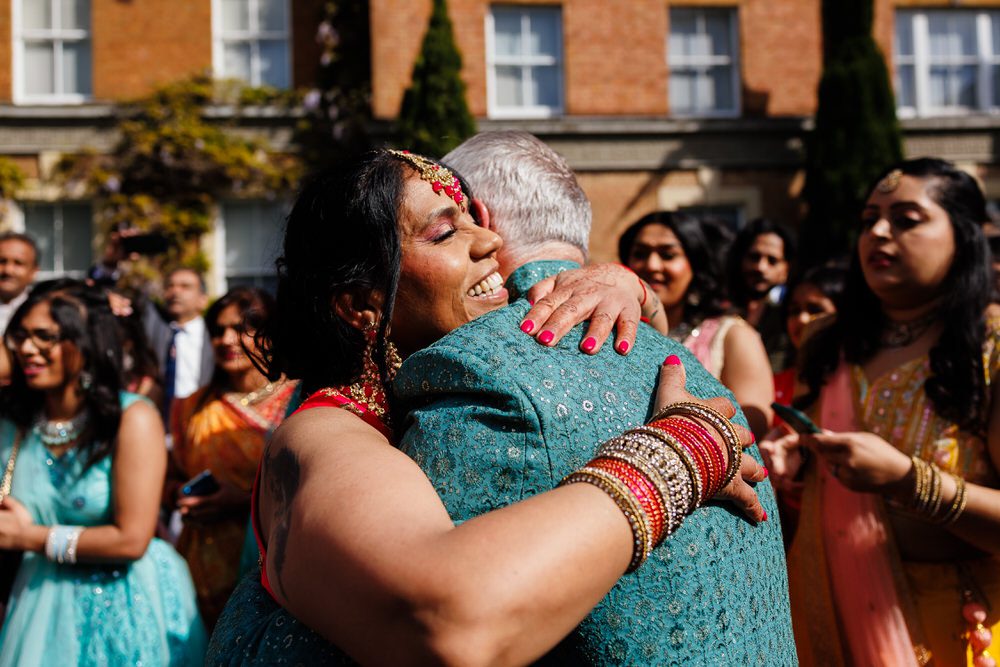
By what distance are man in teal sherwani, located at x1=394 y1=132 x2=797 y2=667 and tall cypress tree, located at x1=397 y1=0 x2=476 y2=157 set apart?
10105 mm

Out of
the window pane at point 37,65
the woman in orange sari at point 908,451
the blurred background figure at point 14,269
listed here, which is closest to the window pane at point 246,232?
the window pane at point 37,65

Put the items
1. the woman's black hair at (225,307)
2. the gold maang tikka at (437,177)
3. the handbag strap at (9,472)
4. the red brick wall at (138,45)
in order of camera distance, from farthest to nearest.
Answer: the red brick wall at (138,45) → the woman's black hair at (225,307) → the handbag strap at (9,472) → the gold maang tikka at (437,177)

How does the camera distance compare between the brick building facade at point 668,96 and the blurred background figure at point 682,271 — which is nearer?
the blurred background figure at point 682,271

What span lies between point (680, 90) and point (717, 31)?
1029 mm

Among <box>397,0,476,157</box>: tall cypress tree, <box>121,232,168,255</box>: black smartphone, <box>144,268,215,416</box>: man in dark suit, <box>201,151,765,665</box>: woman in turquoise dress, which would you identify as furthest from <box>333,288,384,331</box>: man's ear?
<box>397,0,476,157</box>: tall cypress tree

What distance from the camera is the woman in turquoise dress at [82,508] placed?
3.27 metres

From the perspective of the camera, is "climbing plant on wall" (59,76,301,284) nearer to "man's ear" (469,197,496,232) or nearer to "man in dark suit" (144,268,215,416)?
"man in dark suit" (144,268,215,416)

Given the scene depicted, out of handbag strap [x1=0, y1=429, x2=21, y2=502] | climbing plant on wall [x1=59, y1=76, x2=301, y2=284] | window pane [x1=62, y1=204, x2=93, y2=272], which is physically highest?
climbing plant on wall [x1=59, y1=76, x2=301, y2=284]

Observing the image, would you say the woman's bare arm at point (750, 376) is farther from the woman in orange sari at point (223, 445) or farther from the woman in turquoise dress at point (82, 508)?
the woman in turquoise dress at point (82, 508)

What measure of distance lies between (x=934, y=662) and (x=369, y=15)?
11.4 m

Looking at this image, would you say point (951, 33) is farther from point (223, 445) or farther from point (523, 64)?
point (223, 445)

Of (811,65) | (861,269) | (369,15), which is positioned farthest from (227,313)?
(811,65)

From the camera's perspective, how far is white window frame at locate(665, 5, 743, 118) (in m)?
13.0

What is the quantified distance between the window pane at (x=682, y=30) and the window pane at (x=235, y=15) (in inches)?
232
